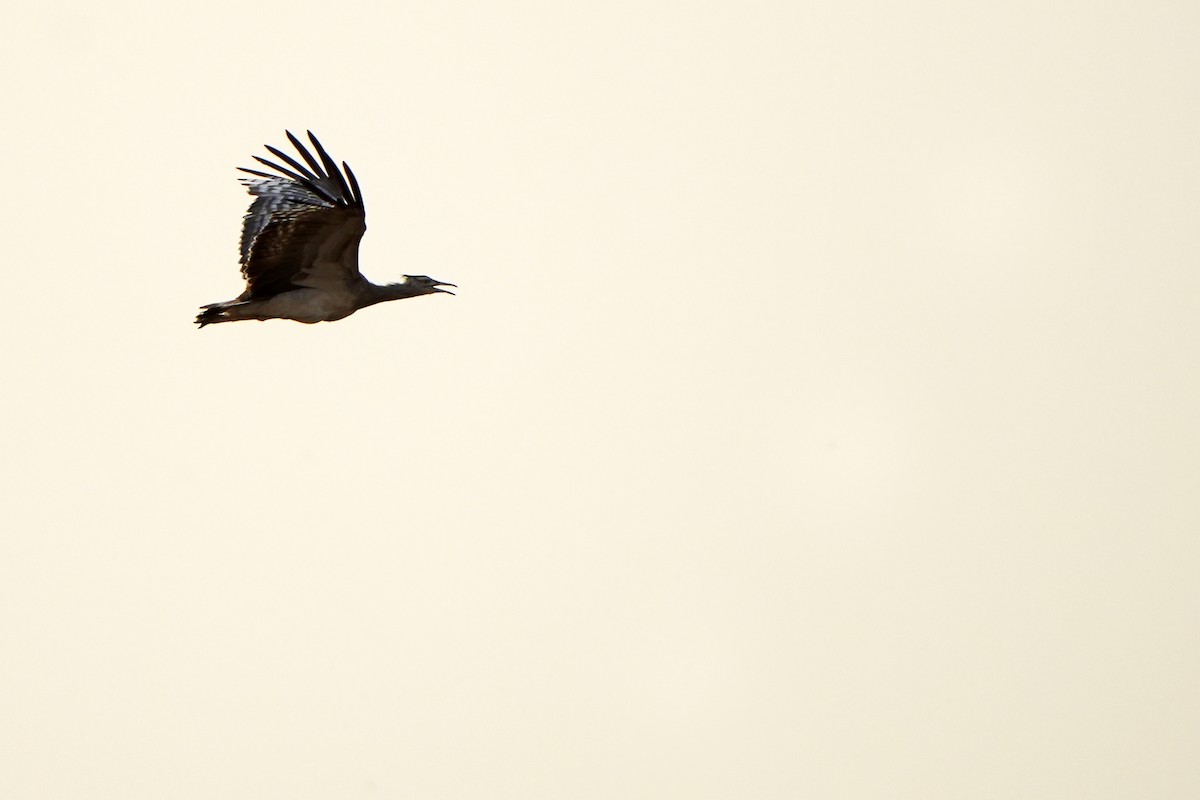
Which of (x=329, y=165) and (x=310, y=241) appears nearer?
(x=329, y=165)

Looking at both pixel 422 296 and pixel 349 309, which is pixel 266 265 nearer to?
pixel 349 309

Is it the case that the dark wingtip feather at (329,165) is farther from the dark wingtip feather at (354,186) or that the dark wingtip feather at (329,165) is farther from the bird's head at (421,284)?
the bird's head at (421,284)

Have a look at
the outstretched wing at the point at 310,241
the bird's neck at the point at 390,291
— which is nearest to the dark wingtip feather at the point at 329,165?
the outstretched wing at the point at 310,241

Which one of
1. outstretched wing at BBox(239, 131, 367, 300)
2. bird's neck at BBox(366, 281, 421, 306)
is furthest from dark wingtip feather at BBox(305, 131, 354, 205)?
bird's neck at BBox(366, 281, 421, 306)

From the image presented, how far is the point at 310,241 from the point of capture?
21.4 m

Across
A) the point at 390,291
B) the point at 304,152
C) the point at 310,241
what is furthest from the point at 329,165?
the point at 390,291

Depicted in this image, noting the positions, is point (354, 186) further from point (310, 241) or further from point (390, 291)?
point (390, 291)

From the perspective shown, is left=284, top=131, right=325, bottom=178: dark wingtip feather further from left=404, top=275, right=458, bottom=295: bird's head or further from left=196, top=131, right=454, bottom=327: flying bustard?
left=404, top=275, right=458, bottom=295: bird's head

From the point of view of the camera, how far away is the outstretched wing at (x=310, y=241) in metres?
20.6

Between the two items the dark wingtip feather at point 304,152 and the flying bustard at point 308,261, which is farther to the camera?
A: the flying bustard at point 308,261

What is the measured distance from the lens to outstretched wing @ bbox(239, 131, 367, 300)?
20.6 m

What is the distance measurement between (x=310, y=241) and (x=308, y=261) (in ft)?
1.54

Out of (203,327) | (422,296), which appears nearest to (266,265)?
(203,327)

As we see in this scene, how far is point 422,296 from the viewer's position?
2438cm
